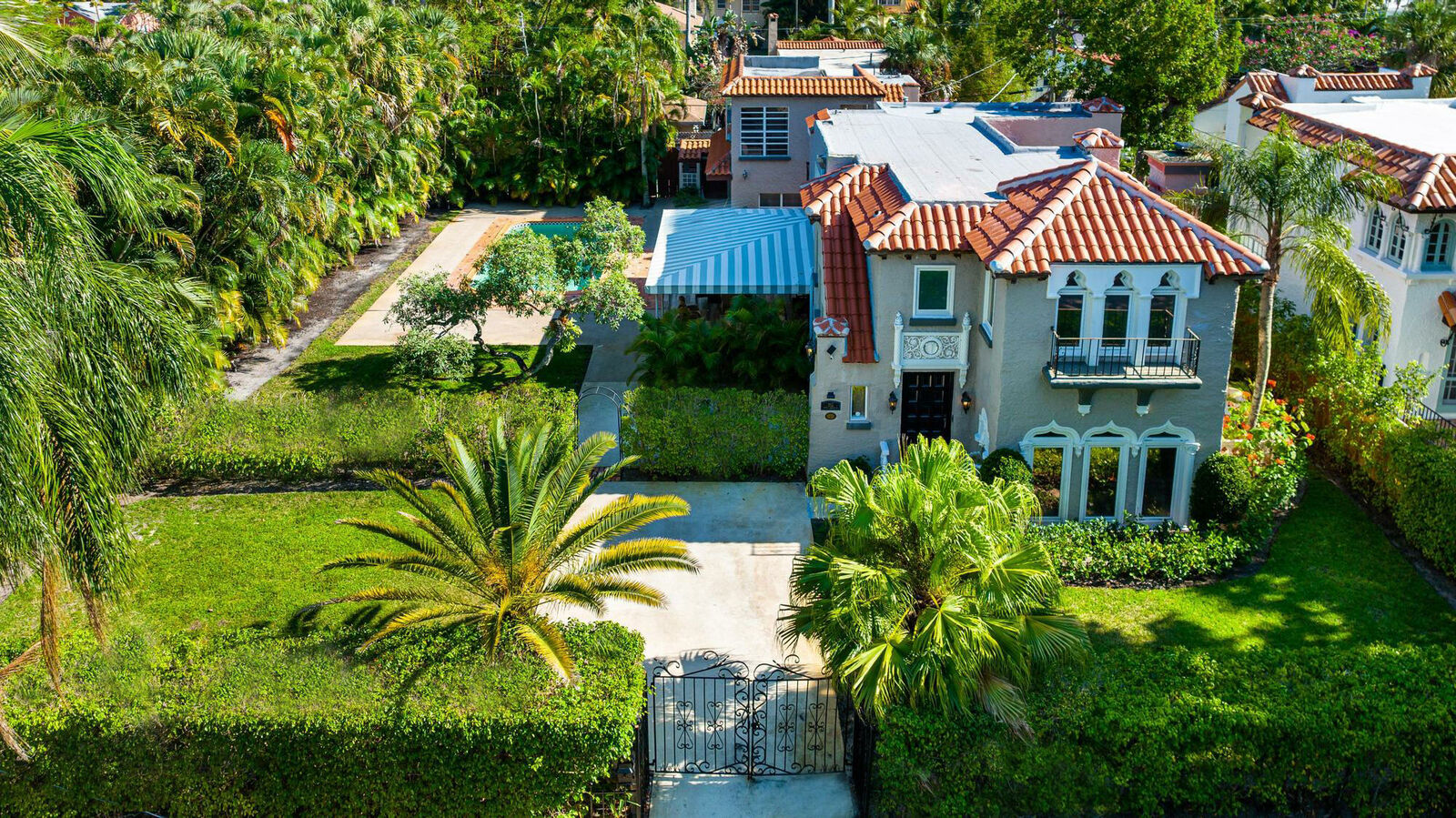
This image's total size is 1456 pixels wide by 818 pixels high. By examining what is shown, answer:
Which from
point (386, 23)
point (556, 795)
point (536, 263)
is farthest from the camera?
point (386, 23)

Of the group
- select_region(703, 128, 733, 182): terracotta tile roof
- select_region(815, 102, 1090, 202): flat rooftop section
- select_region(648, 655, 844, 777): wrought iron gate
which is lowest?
select_region(648, 655, 844, 777): wrought iron gate

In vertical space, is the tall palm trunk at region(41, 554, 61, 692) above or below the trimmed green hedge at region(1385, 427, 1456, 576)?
above

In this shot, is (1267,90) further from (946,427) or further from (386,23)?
(386,23)

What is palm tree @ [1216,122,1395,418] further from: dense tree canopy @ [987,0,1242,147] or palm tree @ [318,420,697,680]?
dense tree canopy @ [987,0,1242,147]

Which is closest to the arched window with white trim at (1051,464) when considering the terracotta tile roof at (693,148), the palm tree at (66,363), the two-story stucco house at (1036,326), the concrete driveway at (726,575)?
the two-story stucco house at (1036,326)

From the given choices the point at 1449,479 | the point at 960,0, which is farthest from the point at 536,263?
the point at 960,0

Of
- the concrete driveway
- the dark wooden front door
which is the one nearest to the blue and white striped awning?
the dark wooden front door

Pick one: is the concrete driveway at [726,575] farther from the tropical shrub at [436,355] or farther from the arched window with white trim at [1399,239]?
the arched window with white trim at [1399,239]
